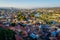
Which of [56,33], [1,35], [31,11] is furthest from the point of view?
[31,11]

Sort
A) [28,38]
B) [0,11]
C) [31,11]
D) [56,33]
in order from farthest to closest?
1. [31,11]
2. [0,11]
3. [56,33]
4. [28,38]

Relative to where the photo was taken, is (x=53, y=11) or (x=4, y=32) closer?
(x=4, y=32)

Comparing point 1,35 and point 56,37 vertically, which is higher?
point 1,35

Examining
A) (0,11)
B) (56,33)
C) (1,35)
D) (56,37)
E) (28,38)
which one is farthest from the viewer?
(0,11)

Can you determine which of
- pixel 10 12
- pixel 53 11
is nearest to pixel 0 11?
pixel 10 12

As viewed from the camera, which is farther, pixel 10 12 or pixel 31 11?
pixel 31 11

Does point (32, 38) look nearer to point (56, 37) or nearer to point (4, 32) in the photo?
point (56, 37)

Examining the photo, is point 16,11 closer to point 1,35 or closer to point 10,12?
point 10,12

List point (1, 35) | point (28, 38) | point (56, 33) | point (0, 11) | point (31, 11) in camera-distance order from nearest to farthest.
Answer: point (1, 35)
point (28, 38)
point (56, 33)
point (0, 11)
point (31, 11)

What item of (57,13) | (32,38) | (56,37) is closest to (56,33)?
(56,37)
